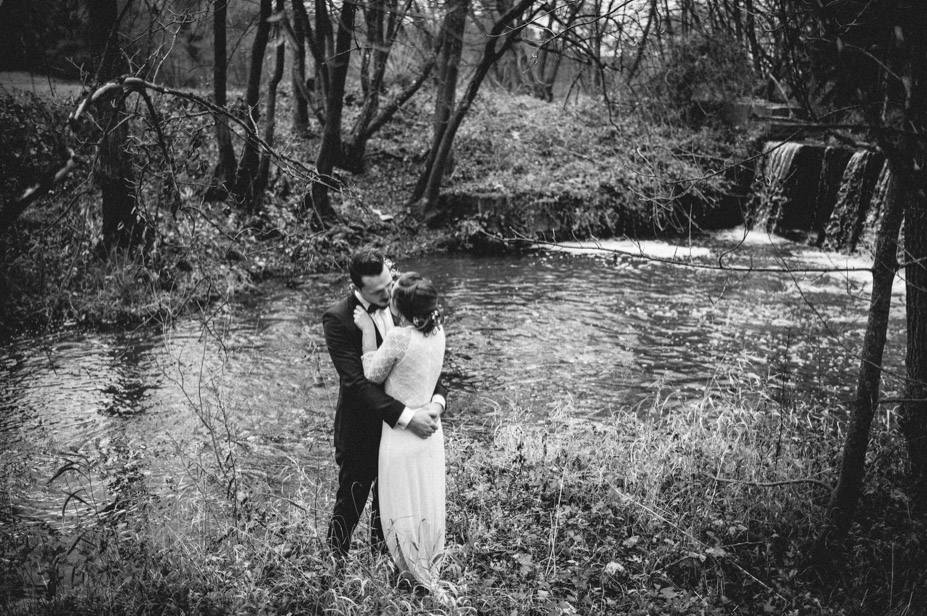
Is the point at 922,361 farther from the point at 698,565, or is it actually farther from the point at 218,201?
the point at 218,201

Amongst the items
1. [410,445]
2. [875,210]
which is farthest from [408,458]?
[875,210]

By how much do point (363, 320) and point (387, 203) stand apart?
14756 mm

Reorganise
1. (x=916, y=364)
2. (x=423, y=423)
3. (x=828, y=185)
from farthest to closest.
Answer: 1. (x=828, y=185)
2. (x=916, y=364)
3. (x=423, y=423)

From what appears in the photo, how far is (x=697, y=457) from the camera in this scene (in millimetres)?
5535

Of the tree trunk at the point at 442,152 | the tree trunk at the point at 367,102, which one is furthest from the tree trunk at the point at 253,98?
the tree trunk at the point at 442,152

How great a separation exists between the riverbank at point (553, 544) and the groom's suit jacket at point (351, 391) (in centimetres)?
70

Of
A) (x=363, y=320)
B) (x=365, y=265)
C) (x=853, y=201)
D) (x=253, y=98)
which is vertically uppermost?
(x=253, y=98)

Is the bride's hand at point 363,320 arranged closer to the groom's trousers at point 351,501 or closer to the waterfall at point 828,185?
the groom's trousers at point 351,501

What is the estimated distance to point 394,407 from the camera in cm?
A: 362

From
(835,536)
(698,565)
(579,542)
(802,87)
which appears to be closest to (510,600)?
(579,542)

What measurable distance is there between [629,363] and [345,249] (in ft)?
25.1

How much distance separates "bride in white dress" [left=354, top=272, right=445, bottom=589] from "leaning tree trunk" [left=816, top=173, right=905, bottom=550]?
7.94 feet

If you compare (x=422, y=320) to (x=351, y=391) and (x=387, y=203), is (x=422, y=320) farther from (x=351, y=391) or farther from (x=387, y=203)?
(x=387, y=203)

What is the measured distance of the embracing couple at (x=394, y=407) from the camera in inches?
142
